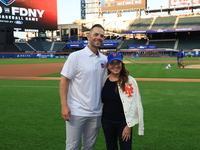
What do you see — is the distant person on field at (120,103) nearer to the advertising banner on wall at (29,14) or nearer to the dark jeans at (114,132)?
the dark jeans at (114,132)

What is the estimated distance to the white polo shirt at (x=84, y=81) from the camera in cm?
296

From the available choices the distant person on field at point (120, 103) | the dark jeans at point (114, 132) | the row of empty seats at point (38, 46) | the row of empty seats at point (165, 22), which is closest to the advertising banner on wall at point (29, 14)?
the row of empty seats at point (38, 46)

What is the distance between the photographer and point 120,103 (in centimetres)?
303

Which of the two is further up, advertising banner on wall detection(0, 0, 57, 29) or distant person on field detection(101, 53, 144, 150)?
advertising banner on wall detection(0, 0, 57, 29)

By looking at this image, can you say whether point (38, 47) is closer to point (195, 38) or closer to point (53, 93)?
point (195, 38)

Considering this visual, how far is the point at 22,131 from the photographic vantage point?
204 inches

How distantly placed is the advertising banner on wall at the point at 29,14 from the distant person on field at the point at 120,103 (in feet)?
176

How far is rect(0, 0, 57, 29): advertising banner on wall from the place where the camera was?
167ft

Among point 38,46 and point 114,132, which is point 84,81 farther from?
point 38,46

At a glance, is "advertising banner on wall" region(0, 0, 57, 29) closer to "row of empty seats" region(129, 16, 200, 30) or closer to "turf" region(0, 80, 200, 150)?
"row of empty seats" region(129, 16, 200, 30)

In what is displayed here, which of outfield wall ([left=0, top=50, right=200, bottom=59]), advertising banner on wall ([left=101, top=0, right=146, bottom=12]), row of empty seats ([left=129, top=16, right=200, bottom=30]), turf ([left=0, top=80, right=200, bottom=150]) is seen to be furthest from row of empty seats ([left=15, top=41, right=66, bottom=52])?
turf ([left=0, top=80, right=200, bottom=150])

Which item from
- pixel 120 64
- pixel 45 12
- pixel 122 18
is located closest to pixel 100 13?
pixel 122 18

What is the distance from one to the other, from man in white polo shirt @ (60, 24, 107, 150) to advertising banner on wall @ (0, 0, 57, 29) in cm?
5343

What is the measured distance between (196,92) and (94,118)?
8.02 metres
